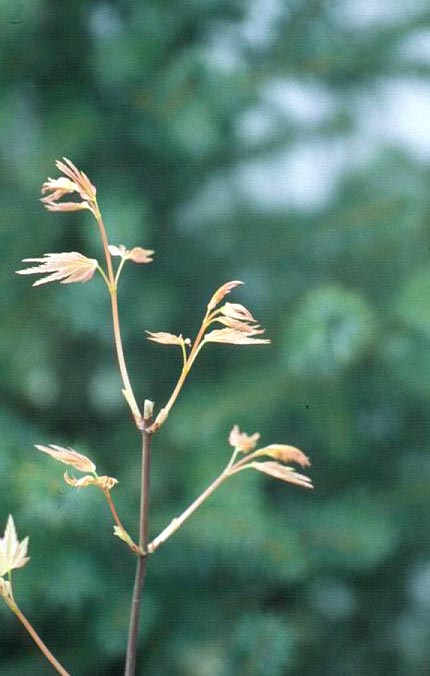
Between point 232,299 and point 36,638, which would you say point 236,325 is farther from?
point 232,299

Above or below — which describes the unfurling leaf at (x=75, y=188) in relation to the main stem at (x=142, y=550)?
above

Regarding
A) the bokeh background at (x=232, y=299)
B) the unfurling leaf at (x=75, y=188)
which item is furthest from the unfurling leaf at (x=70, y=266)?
the bokeh background at (x=232, y=299)

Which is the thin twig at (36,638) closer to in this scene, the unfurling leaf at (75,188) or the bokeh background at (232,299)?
the unfurling leaf at (75,188)

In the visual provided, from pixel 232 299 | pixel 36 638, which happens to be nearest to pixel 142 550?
pixel 36 638

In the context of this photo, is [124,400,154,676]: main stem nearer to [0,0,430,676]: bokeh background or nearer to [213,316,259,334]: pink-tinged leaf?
[213,316,259,334]: pink-tinged leaf

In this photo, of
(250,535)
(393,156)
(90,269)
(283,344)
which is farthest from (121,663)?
(90,269)

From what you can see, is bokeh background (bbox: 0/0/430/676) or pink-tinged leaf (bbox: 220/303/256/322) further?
bokeh background (bbox: 0/0/430/676)

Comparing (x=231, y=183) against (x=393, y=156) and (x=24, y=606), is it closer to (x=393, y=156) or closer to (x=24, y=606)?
(x=393, y=156)

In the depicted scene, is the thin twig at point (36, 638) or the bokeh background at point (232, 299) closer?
the thin twig at point (36, 638)

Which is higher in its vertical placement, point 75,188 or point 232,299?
point 75,188

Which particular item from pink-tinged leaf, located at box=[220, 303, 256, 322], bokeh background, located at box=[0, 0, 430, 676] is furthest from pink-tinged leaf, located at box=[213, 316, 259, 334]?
bokeh background, located at box=[0, 0, 430, 676]
